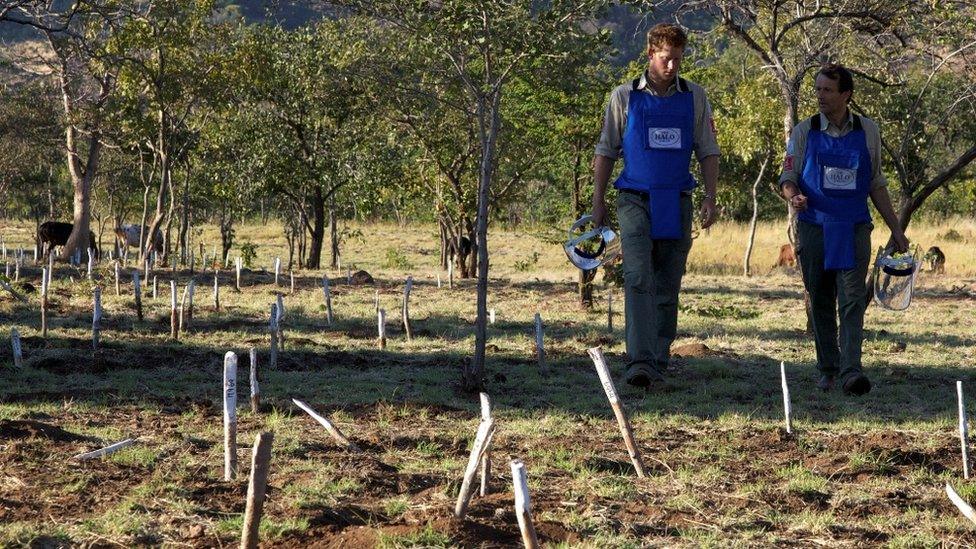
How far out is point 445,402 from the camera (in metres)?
7.86

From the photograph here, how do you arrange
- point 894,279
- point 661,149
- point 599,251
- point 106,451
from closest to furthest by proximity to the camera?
1. point 106,451
2. point 661,149
3. point 599,251
4. point 894,279

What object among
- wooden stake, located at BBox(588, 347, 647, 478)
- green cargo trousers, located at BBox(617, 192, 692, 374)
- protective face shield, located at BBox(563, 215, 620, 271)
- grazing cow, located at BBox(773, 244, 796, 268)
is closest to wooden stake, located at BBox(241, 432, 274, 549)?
wooden stake, located at BBox(588, 347, 647, 478)

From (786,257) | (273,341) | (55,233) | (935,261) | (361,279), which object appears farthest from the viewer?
(786,257)

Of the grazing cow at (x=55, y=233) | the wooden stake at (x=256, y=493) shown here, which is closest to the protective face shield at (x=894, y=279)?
the wooden stake at (x=256, y=493)

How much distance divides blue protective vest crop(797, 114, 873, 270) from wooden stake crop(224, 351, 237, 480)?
391 cm

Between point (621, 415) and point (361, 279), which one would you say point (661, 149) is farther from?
point (361, 279)

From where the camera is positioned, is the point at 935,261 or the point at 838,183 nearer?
the point at 838,183

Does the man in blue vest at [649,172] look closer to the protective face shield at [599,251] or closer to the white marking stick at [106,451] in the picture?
the protective face shield at [599,251]

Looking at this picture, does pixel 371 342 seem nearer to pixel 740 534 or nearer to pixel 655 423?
pixel 655 423

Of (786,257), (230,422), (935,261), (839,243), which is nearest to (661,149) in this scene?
(839,243)

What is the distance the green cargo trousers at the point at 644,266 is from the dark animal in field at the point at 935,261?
2302 centimetres

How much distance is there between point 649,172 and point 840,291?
160 centimetres

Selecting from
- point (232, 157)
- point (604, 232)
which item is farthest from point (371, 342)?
point (232, 157)

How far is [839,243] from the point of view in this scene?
301 inches
